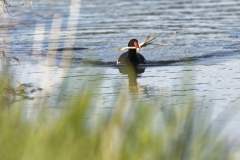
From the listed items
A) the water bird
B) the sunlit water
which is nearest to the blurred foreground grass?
the sunlit water

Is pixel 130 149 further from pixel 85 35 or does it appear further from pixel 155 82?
pixel 85 35

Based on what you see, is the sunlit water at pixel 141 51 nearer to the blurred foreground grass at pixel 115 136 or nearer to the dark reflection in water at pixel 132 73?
the dark reflection in water at pixel 132 73

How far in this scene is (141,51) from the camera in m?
18.3

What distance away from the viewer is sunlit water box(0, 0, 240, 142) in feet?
29.1

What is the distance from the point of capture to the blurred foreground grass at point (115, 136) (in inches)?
186

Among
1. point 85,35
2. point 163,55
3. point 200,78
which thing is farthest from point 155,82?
point 85,35

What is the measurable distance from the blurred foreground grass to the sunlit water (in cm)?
23

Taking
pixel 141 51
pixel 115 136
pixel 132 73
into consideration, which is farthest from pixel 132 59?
pixel 115 136

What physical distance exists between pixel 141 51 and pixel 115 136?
13.5 metres

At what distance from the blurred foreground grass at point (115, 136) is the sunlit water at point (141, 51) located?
0.23 metres

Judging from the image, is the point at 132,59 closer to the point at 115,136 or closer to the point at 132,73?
the point at 132,73

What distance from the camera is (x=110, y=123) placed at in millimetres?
4867

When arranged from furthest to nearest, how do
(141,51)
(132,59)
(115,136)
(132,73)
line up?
(141,51) → (132,59) → (132,73) → (115,136)

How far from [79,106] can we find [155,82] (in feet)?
26.2
